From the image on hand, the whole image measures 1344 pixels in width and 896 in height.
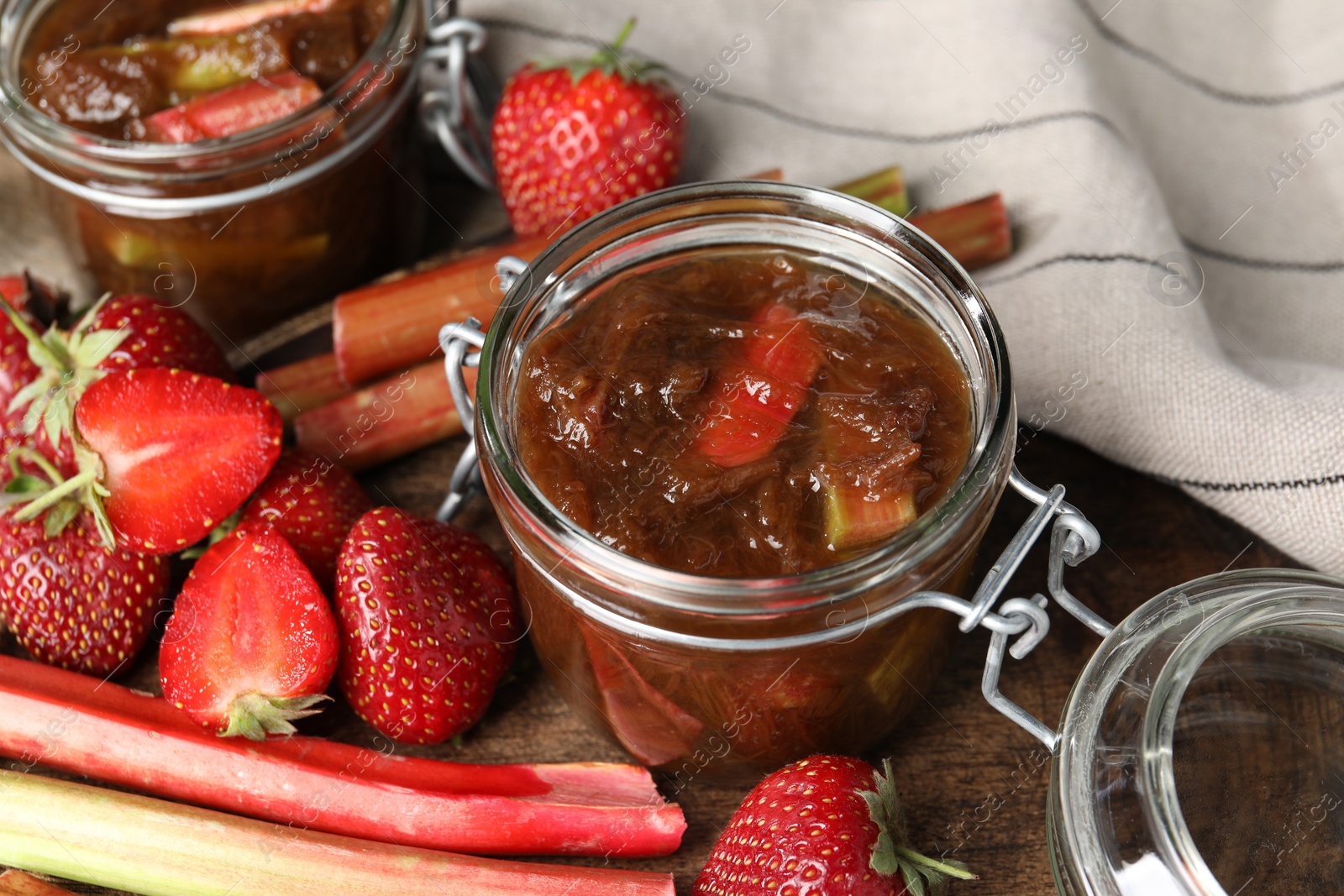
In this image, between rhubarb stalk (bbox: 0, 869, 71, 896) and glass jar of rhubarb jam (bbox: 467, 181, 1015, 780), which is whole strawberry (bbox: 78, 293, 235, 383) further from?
rhubarb stalk (bbox: 0, 869, 71, 896)

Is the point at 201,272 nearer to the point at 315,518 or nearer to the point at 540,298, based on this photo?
the point at 315,518

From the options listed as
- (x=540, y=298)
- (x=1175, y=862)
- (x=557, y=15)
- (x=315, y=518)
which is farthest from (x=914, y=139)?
(x=1175, y=862)

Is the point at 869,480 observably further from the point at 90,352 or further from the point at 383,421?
the point at 90,352

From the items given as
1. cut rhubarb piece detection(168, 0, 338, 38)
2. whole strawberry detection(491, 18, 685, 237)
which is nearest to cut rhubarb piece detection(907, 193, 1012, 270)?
whole strawberry detection(491, 18, 685, 237)

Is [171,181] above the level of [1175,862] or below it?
above

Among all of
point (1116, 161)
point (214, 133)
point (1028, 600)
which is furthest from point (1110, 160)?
point (214, 133)

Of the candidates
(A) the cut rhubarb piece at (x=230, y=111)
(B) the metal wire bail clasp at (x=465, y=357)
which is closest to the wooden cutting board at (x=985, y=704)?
(B) the metal wire bail clasp at (x=465, y=357)

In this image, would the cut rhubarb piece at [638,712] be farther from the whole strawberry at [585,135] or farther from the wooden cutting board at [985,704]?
the whole strawberry at [585,135]
